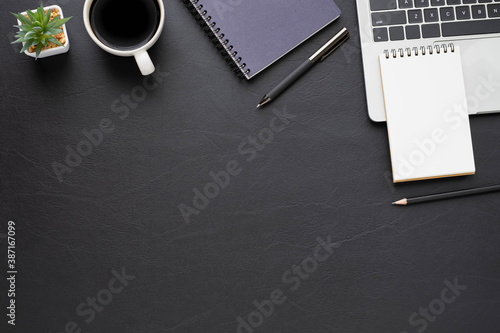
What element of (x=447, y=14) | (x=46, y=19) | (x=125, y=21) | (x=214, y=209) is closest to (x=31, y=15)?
(x=46, y=19)

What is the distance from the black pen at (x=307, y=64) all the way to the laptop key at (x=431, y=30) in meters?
0.14

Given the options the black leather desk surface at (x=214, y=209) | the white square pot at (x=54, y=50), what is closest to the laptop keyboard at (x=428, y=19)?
the black leather desk surface at (x=214, y=209)

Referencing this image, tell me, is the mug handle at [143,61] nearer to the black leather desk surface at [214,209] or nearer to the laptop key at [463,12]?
the black leather desk surface at [214,209]

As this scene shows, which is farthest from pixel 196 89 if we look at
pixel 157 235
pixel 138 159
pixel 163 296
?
pixel 163 296

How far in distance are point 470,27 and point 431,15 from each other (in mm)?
73

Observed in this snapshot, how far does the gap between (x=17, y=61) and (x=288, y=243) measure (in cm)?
58

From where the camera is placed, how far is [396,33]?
34.8 inches

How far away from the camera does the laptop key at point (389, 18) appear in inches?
34.8

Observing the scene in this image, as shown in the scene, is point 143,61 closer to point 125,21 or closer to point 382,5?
point 125,21

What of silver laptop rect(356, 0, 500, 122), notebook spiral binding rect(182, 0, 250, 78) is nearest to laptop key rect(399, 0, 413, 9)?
silver laptop rect(356, 0, 500, 122)

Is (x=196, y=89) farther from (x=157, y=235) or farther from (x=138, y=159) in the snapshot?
(x=157, y=235)

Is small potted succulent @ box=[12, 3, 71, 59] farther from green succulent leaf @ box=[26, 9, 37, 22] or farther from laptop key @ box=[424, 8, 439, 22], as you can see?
laptop key @ box=[424, 8, 439, 22]

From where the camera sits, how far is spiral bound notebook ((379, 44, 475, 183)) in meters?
0.87

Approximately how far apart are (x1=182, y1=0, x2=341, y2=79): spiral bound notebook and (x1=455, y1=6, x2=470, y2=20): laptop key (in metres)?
0.26
